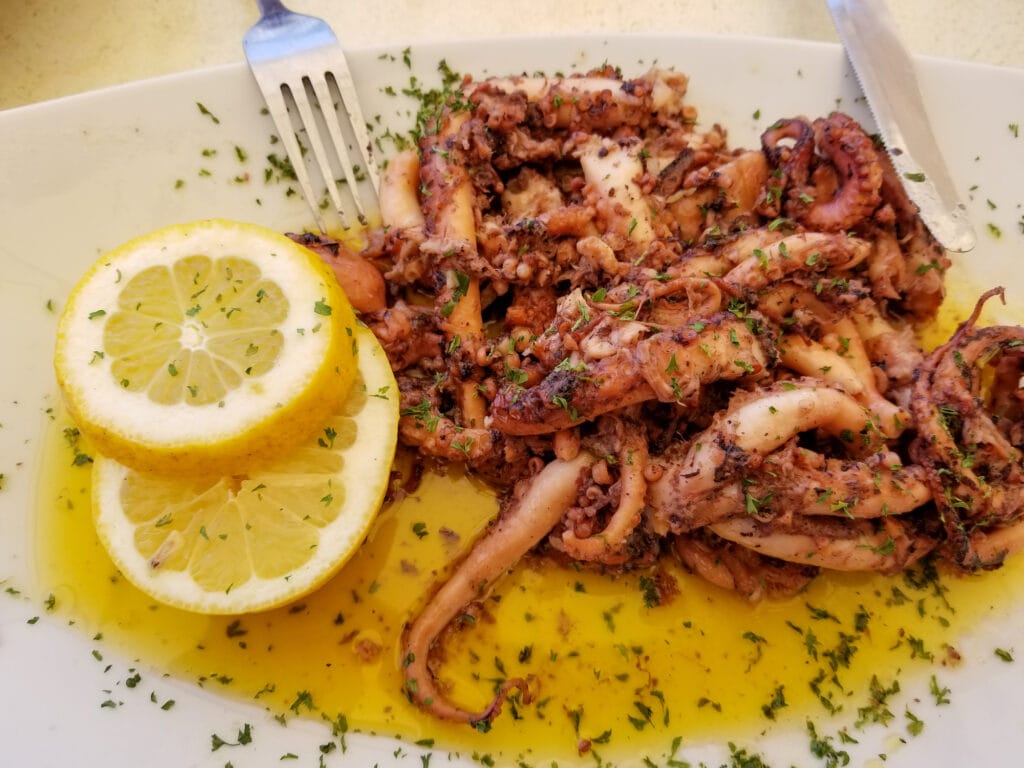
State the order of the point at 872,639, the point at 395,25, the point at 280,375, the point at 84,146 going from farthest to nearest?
the point at 395,25
the point at 84,146
the point at 872,639
the point at 280,375

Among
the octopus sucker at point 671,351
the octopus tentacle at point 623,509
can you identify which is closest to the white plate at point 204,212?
the octopus sucker at point 671,351

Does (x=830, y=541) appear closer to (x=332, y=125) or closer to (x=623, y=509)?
(x=623, y=509)

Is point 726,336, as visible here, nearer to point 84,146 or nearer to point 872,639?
point 872,639

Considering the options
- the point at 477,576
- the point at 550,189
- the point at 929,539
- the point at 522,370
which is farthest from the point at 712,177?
the point at 477,576

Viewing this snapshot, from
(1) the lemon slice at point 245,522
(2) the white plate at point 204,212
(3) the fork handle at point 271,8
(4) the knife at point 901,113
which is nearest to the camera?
(1) the lemon slice at point 245,522

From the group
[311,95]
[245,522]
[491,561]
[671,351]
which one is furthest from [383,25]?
[491,561]

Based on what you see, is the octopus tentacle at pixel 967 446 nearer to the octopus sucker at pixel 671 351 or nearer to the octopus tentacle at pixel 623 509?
the octopus sucker at pixel 671 351
